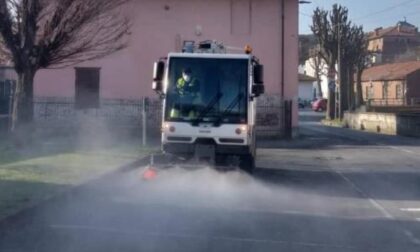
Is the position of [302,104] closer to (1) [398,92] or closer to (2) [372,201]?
(1) [398,92]

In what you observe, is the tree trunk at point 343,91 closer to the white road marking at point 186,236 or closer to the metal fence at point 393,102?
the metal fence at point 393,102

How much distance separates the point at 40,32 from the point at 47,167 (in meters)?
5.89

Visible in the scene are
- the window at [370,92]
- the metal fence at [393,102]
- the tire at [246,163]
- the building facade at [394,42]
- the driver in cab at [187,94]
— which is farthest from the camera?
the building facade at [394,42]

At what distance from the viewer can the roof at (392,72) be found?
258ft

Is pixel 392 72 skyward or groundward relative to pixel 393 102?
skyward

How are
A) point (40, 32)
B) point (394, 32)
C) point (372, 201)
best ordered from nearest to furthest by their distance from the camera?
point (372, 201) → point (40, 32) → point (394, 32)

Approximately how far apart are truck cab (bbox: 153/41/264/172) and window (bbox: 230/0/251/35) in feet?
64.4

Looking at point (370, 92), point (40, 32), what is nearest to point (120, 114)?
point (40, 32)

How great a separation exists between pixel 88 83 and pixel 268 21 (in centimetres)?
895

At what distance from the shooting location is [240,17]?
37.8 metres

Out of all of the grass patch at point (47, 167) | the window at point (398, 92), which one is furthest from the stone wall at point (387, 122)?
the window at point (398, 92)

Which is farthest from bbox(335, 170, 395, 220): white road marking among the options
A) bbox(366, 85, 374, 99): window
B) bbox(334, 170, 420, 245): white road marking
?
bbox(366, 85, 374, 99): window

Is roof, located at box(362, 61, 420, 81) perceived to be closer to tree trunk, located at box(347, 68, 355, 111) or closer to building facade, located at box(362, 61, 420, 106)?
building facade, located at box(362, 61, 420, 106)

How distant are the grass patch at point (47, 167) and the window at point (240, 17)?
11.8 m
